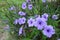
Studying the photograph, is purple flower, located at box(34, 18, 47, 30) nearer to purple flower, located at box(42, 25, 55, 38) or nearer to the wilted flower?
purple flower, located at box(42, 25, 55, 38)

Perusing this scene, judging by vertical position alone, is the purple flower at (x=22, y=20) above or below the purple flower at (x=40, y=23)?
below

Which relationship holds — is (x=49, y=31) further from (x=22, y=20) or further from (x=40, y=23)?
(x=22, y=20)

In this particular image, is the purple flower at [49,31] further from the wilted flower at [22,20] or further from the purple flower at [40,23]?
the wilted flower at [22,20]

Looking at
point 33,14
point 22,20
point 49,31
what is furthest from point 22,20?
point 49,31

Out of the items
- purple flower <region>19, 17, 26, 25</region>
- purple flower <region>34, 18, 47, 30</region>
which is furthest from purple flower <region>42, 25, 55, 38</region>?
purple flower <region>19, 17, 26, 25</region>

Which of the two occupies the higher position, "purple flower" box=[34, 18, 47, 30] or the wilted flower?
"purple flower" box=[34, 18, 47, 30]

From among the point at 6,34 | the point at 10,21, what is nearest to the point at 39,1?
the point at 10,21

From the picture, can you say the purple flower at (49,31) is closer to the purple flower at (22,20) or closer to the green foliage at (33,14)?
the green foliage at (33,14)

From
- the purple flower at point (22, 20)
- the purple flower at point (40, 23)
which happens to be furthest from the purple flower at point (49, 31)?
the purple flower at point (22, 20)

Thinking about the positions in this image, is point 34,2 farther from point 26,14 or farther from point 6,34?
point 6,34

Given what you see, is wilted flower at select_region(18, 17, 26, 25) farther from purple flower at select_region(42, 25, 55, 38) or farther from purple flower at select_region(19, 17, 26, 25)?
purple flower at select_region(42, 25, 55, 38)

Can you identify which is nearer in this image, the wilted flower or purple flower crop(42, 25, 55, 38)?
purple flower crop(42, 25, 55, 38)

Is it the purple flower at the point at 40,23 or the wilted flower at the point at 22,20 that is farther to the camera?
the wilted flower at the point at 22,20
